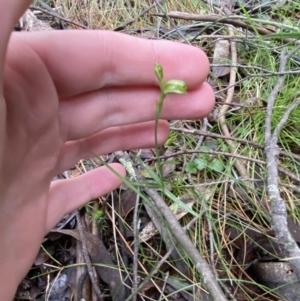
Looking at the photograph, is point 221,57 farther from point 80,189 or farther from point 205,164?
point 80,189

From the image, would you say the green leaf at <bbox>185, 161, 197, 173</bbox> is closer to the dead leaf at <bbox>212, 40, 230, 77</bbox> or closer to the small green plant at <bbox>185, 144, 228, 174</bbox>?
the small green plant at <bbox>185, 144, 228, 174</bbox>

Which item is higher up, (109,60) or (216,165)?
(109,60)

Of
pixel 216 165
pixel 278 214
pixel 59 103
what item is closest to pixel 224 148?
pixel 216 165

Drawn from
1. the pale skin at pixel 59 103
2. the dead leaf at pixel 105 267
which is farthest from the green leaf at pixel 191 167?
the dead leaf at pixel 105 267

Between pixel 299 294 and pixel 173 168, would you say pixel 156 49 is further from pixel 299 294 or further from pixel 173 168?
pixel 299 294

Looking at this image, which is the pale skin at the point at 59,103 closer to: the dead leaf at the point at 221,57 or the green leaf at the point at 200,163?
the green leaf at the point at 200,163

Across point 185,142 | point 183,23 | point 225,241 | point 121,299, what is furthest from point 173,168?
point 183,23
